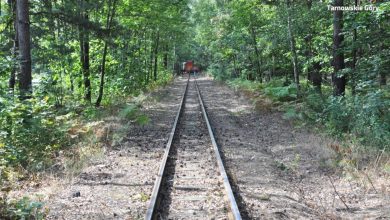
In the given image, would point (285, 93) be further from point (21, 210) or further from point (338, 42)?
point (21, 210)

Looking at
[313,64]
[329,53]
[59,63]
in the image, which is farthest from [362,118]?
[59,63]

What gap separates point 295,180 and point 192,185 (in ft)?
6.69

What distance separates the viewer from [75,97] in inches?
711

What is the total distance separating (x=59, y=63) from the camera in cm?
1845

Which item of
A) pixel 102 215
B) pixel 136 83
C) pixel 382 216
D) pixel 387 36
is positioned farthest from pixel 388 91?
pixel 136 83

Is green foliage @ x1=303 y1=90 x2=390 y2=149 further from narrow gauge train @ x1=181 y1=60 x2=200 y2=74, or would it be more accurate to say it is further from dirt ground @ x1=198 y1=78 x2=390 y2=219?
narrow gauge train @ x1=181 y1=60 x2=200 y2=74

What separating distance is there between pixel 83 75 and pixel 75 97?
1.31m

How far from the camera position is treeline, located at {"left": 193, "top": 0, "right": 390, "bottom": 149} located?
946cm

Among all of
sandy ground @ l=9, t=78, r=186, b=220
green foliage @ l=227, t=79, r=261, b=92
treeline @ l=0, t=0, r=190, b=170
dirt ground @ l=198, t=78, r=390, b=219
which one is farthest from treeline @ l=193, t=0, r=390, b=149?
treeline @ l=0, t=0, r=190, b=170

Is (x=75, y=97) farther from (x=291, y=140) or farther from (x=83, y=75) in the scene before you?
(x=291, y=140)

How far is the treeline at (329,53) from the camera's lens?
31.0ft

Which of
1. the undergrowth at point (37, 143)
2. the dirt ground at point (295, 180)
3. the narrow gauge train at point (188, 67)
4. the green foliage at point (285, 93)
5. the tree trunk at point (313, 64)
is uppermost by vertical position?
the narrow gauge train at point (188, 67)

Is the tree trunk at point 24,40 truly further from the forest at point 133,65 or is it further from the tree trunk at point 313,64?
the tree trunk at point 313,64

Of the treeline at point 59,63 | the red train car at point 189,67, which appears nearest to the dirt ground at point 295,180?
the treeline at point 59,63
